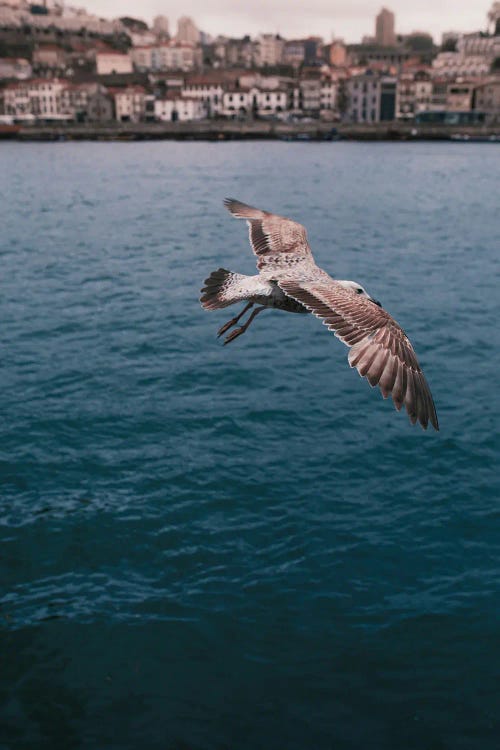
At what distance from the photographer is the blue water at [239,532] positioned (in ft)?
36.4

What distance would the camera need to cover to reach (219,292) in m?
8.97

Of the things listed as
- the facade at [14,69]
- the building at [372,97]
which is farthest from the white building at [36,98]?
the building at [372,97]

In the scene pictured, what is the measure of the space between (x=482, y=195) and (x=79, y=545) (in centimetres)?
6555

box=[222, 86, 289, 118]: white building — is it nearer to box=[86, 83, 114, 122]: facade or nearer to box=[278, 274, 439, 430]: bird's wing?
box=[86, 83, 114, 122]: facade

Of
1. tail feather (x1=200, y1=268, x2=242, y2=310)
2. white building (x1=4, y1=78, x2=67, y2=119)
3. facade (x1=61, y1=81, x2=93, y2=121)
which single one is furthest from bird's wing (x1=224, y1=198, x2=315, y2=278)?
white building (x1=4, y1=78, x2=67, y2=119)

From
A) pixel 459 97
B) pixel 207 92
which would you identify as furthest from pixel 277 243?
pixel 207 92

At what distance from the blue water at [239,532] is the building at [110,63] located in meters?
180

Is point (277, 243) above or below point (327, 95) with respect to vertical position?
below

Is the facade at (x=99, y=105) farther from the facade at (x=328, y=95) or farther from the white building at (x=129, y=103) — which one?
the facade at (x=328, y=95)

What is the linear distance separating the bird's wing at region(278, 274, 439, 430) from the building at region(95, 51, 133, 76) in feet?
665

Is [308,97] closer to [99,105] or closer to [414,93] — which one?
[414,93]

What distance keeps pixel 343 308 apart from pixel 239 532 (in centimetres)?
794

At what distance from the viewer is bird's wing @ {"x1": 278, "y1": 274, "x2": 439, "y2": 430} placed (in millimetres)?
6684

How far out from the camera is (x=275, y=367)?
23750mm
